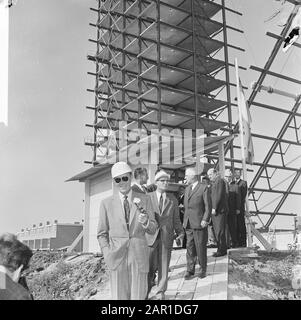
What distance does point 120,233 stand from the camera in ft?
8.95

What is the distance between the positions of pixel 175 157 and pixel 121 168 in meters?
2.90

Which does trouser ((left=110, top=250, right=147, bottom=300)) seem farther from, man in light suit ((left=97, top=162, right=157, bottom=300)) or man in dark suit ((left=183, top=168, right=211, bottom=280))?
man in dark suit ((left=183, top=168, right=211, bottom=280))

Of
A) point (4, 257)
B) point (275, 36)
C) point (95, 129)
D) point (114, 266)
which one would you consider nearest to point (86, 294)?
point (114, 266)

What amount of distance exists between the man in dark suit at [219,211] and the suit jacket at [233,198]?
50cm

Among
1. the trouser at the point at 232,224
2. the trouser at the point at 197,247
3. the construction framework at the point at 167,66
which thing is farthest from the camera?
the construction framework at the point at 167,66

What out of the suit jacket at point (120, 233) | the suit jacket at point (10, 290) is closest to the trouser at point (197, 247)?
the suit jacket at point (120, 233)

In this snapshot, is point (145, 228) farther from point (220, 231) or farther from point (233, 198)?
point (233, 198)

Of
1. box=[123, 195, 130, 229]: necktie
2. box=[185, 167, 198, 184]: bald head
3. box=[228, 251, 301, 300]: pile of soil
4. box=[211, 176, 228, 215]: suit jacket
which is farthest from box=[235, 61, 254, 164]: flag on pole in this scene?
box=[123, 195, 130, 229]: necktie

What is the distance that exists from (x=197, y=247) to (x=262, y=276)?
818 millimetres

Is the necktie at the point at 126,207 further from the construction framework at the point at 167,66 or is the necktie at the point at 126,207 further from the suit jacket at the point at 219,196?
the construction framework at the point at 167,66

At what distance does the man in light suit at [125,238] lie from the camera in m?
2.61

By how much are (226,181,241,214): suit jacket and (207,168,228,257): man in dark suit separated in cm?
50

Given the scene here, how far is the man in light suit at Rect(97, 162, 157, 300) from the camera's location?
2607mm

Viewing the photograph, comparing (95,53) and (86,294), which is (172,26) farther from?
→ (86,294)
